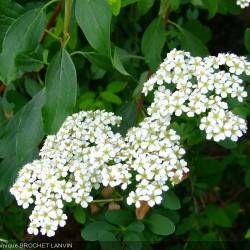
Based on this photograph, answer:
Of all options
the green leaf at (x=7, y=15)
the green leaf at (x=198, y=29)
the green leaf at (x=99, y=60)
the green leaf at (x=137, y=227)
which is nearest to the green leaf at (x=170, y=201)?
the green leaf at (x=137, y=227)

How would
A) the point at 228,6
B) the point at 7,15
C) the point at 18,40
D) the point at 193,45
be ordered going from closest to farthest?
the point at 18,40, the point at 7,15, the point at 193,45, the point at 228,6

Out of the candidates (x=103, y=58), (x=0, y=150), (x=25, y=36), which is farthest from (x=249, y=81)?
(x=0, y=150)

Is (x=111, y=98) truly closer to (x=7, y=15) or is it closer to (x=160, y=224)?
(x=7, y=15)

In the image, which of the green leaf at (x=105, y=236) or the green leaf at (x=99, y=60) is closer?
the green leaf at (x=105, y=236)

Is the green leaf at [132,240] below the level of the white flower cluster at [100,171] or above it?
below

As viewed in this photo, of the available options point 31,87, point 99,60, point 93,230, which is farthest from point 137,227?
point 31,87

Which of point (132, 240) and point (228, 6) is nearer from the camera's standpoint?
point (132, 240)

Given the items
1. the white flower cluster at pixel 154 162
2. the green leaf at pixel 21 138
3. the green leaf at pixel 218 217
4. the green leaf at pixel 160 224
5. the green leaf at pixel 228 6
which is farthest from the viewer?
the green leaf at pixel 218 217

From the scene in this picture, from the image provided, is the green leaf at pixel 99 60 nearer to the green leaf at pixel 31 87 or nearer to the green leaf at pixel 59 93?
the green leaf at pixel 59 93
